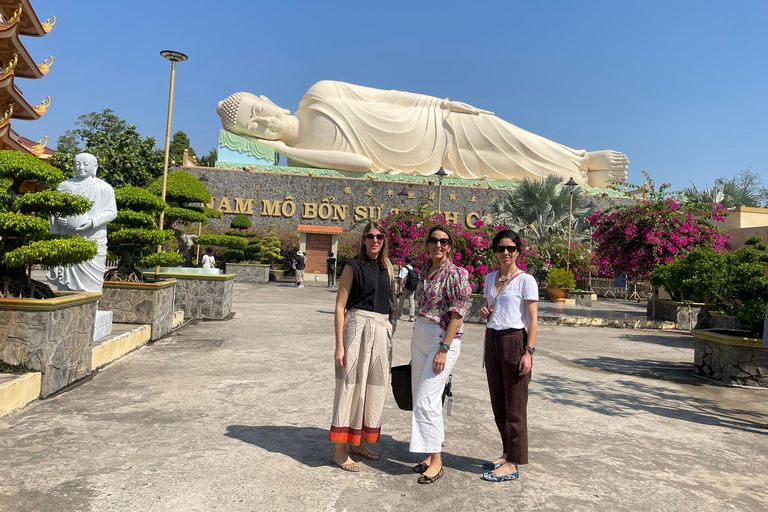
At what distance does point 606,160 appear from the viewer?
27844mm

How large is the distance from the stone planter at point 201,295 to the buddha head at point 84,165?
3819mm

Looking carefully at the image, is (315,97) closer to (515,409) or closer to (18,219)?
(18,219)

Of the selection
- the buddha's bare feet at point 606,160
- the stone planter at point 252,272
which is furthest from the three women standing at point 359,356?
the buddha's bare feet at point 606,160

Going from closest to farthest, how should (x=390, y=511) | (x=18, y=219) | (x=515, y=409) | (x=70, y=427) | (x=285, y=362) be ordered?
1. (x=390, y=511)
2. (x=515, y=409)
3. (x=70, y=427)
4. (x=18, y=219)
5. (x=285, y=362)

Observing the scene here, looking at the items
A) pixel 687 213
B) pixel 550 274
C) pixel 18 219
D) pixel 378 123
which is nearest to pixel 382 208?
pixel 378 123

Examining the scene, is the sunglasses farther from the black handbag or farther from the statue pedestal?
the statue pedestal

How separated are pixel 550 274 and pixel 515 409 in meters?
15.2

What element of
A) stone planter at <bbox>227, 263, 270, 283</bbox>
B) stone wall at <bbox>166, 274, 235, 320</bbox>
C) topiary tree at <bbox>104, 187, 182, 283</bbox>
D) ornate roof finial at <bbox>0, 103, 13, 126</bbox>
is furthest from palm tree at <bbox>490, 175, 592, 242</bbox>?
ornate roof finial at <bbox>0, 103, 13, 126</bbox>

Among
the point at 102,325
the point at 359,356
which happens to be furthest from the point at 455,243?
the point at 359,356

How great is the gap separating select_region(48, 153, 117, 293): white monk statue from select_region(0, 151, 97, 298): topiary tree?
3.86 feet

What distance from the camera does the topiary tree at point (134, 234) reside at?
7414 mm

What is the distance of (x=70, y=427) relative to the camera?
3736mm

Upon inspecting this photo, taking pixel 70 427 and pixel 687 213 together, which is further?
pixel 687 213

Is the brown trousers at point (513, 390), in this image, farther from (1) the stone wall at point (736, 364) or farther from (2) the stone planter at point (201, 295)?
(2) the stone planter at point (201, 295)
